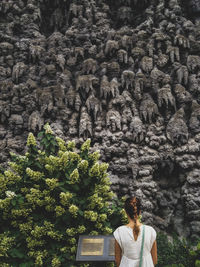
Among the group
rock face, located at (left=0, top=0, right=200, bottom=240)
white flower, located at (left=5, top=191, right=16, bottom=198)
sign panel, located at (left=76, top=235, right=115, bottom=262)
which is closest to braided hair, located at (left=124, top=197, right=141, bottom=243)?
sign panel, located at (left=76, top=235, right=115, bottom=262)

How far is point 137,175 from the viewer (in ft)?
25.1

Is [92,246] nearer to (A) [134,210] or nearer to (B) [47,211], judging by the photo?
(B) [47,211]

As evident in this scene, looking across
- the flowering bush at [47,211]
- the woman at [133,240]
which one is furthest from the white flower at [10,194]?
the woman at [133,240]

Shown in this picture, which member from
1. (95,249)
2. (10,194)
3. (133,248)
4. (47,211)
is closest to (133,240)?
(133,248)

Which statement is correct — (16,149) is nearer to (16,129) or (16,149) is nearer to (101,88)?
(16,129)

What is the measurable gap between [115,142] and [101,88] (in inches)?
80.4

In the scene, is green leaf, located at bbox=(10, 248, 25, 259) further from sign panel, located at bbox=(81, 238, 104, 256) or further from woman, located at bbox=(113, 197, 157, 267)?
woman, located at bbox=(113, 197, 157, 267)

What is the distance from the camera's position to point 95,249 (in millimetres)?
3281

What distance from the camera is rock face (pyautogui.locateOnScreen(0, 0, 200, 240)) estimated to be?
7.68 metres

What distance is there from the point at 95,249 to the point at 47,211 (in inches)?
42.4

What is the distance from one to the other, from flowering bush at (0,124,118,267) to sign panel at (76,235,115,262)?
1.13 ft

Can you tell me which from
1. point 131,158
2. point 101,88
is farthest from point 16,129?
point 131,158

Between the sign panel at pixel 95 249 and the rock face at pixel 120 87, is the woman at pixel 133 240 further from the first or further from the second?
the rock face at pixel 120 87

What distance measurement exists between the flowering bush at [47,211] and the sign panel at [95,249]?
0.34 metres
